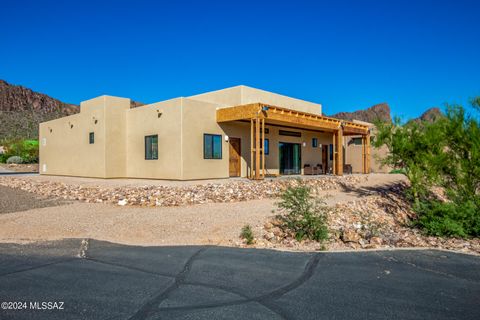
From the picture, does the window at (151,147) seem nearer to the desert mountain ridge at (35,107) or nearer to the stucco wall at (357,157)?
the stucco wall at (357,157)

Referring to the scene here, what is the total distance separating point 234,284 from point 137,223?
494 cm

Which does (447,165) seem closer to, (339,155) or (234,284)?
(339,155)

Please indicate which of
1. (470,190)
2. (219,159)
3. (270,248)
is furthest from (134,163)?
(470,190)

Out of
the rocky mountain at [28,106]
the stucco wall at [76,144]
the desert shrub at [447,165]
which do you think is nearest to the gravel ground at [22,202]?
the stucco wall at [76,144]

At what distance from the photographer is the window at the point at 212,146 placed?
16578mm

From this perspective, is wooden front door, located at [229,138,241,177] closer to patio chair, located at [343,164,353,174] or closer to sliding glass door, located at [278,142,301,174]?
sliding glass door, located at [278,142,301,174]

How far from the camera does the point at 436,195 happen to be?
16.3m

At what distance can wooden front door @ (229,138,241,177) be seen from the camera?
18047 millimetres

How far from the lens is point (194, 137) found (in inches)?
631

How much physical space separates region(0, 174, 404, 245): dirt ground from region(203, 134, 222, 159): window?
5.40m

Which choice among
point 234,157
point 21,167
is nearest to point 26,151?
point 21,167

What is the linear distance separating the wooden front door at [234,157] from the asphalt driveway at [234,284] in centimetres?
1202

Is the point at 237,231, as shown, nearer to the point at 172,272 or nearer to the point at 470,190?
the point at 172,272

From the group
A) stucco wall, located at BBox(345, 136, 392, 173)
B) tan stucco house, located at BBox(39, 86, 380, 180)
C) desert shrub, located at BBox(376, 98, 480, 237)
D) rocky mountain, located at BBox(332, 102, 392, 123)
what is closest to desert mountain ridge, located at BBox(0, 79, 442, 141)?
rocky mountain, located at BBox(332, 102, 392, 123)
